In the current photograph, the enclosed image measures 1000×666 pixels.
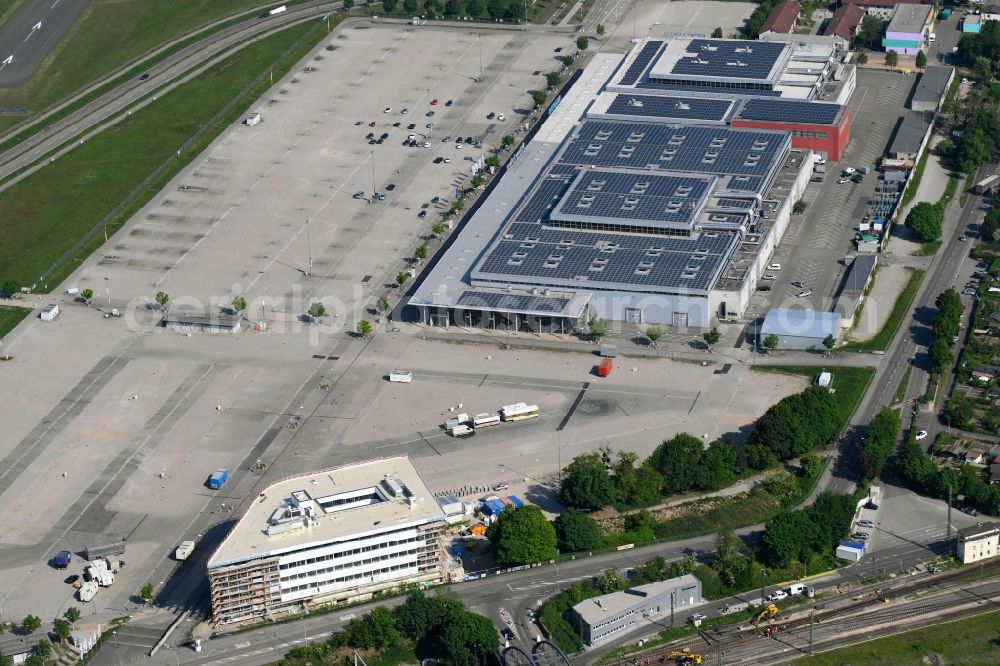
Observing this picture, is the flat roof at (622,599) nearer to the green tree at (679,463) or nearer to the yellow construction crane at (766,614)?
the yellow construction crane at (766,614)

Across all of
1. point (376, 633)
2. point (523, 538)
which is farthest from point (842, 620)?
point (376, 633)

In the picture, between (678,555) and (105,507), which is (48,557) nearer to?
(105,507)

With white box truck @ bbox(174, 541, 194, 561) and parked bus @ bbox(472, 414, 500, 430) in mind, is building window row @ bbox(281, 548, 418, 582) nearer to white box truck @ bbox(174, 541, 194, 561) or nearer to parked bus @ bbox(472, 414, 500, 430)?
white box truck @ bbox(174, 541, 194, 561)

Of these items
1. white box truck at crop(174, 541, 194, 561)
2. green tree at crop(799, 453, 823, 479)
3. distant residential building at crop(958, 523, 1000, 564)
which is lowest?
distant residential building at crop(958, 523, 1000, 564)

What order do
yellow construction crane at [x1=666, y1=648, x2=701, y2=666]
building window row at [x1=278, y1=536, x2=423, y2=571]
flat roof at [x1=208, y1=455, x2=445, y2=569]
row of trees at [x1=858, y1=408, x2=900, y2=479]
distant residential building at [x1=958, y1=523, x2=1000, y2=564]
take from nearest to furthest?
yellow construction crane at [x1=666, y1=648, x2=701, y2=666], flat roof at [x1=208, y1=455, x2=445, y2=569], building window row at [x1=278, y1=536, x2=423, y2=571], distant residential building at [x1=958, y1=523, x2=1000, y2=564], row of trees at [x1=858, y1=408, x2=900, y2=479]

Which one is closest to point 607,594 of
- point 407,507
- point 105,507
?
point 407,507

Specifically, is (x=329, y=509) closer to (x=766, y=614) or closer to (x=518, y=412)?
(x=518, y=412)

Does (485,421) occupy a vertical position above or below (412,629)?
above

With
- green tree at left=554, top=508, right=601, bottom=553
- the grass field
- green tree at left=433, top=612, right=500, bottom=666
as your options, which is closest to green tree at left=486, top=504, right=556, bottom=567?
green tree at left=554, top=508, right=601, bottom=553
